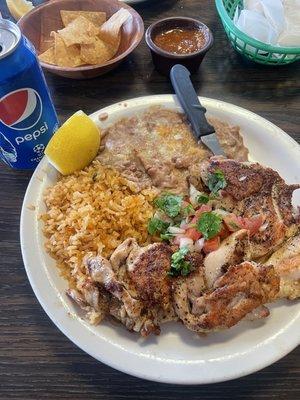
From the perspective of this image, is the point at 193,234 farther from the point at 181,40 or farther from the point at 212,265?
the point at 181,40

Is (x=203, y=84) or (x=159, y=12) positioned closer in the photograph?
(x=203, y=84)

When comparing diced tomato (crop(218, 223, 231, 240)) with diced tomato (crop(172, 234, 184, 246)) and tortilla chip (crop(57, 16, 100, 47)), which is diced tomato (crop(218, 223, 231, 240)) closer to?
diced tomato (crop(172, 234, 184, 246))

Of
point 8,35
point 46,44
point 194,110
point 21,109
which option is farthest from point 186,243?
point 46,44

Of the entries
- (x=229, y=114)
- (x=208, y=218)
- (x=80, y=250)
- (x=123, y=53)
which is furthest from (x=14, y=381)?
(x=123, y=53)

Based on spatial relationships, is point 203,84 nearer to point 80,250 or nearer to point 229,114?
point 229,114

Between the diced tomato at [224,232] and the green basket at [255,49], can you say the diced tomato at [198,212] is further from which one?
the green basket at [255,49]

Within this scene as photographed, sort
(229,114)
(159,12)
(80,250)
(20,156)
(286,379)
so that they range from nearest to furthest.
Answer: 1. (286,379)
2. (80,250)
3. (20,156)
4. (229,114)
5. (159,12)

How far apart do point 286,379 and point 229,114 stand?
3.83 ft

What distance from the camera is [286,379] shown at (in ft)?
4.67

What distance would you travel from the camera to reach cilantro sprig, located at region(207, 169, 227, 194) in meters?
1.57

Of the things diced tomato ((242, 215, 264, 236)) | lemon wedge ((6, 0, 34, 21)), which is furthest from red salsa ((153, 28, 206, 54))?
diced tomato ((242, 215, 264, 236))

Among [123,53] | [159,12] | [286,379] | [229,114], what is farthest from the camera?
[159,12]

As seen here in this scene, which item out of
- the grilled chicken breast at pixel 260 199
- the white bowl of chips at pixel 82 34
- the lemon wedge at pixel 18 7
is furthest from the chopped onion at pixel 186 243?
the lemon wedge at pixel 18 7

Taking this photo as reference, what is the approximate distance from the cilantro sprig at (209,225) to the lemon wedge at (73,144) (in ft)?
2.01
